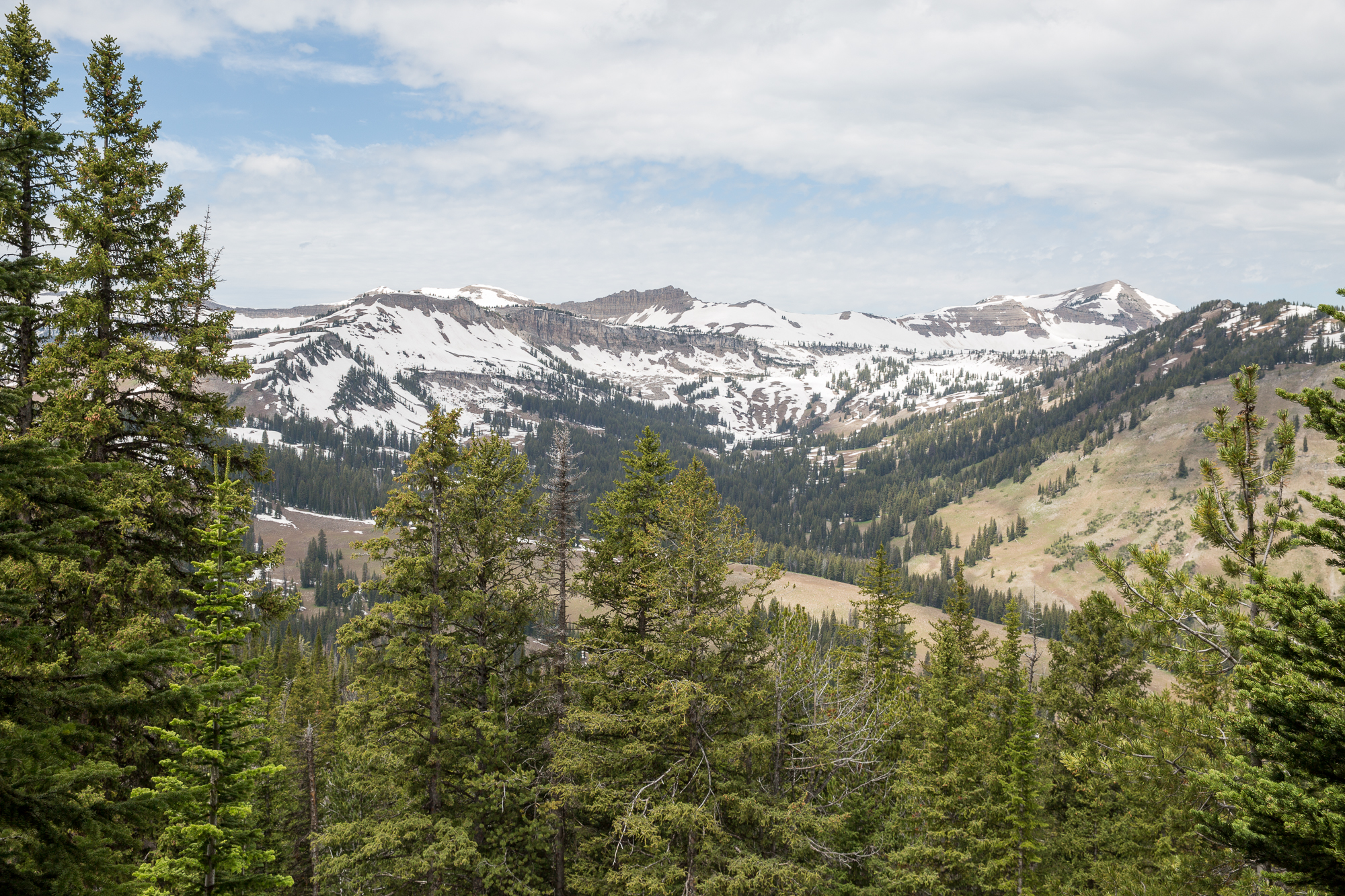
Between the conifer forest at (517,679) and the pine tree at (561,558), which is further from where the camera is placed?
the pine tree at (561,558)

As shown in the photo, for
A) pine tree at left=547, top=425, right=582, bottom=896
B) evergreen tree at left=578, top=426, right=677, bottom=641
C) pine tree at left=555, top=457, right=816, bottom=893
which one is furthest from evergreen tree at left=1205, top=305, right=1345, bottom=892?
pine tree at left=547, top=425, right=582, bottom=896

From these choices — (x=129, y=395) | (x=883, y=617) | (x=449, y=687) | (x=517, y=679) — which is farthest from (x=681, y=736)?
(x=883, y=617)

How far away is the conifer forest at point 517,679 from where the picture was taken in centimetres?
882

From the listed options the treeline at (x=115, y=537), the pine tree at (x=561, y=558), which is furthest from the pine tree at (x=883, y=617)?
the treeline at (x=115, y=537)

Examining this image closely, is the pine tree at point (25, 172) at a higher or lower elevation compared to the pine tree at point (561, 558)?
higher

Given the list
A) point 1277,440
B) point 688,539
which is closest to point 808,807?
point 688,539

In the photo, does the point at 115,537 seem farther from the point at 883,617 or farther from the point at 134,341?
the point at 883,617

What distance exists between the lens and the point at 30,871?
22.0 ft

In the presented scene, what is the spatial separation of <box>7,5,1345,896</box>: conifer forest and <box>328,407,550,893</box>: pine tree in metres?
0.13

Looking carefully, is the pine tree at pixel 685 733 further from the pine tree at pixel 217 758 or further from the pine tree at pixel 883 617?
the pine tree at pixel 883 617

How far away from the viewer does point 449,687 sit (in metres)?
23.5

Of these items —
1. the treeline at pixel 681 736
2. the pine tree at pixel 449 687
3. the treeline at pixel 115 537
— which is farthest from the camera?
the pine tree at pixel 449 687

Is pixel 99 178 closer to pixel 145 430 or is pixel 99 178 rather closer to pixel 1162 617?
pixel 145 430

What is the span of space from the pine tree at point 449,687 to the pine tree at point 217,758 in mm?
8686
